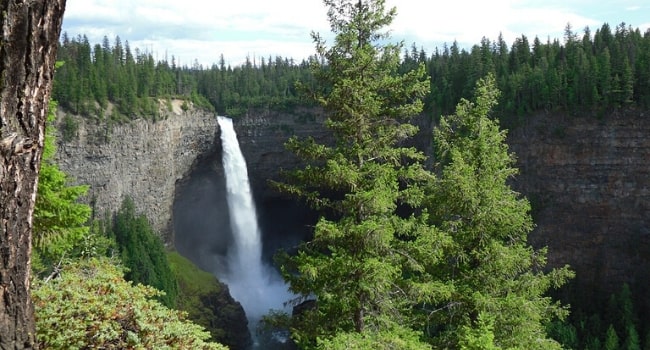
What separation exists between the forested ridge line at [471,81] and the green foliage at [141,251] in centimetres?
1106

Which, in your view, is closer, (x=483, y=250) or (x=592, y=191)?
(x=483, y=250)

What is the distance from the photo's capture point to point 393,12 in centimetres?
1195

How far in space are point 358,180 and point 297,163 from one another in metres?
60.1

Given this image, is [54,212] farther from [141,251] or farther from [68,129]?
[68,129]

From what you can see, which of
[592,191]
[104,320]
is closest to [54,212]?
[104,320]

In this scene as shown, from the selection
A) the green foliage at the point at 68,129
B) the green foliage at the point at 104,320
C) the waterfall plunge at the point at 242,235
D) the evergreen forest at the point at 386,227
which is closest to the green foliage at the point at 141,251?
the green foliage at the point at 68,129

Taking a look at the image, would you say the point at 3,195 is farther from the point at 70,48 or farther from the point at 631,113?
the point at 70,48

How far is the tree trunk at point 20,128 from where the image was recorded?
4.26 m

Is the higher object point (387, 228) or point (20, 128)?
point (20, 128)

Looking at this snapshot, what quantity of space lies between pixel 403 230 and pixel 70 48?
2969 inches

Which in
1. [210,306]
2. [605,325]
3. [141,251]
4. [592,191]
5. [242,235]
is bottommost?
[210,306]

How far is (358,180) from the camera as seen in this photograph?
A: 12.0 m

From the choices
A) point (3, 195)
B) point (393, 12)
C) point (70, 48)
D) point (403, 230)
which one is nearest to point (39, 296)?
point (3, 195)

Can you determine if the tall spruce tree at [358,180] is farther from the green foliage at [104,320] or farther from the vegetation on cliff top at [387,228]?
Answer: the green foliage at [104,320]
